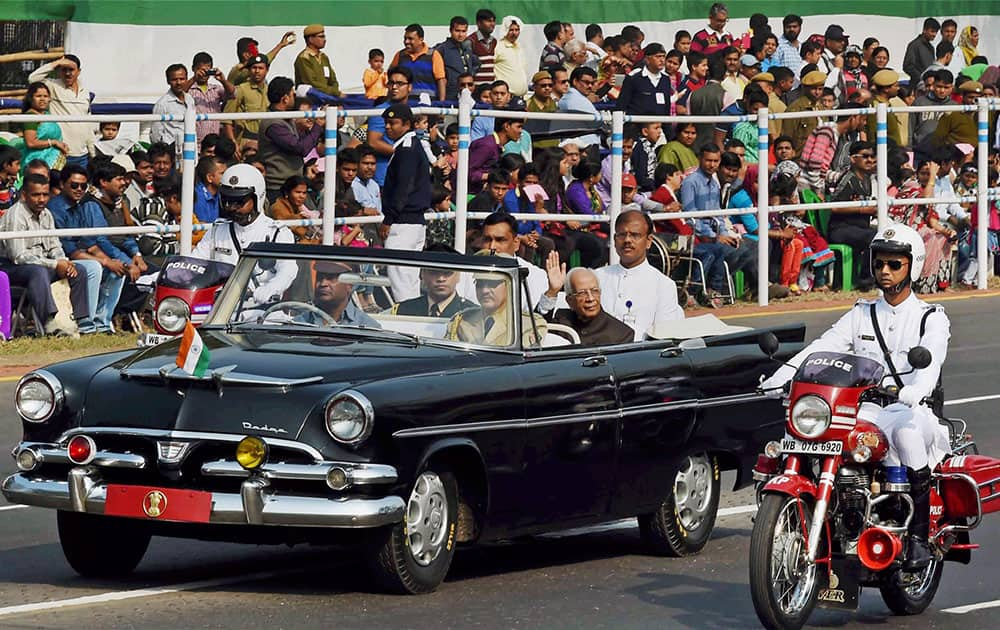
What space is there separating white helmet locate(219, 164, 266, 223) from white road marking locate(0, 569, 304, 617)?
4829mm

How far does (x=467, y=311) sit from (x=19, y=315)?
27.0 ft

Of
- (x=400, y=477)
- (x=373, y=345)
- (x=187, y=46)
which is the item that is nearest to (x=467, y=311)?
(x=373, y=345)

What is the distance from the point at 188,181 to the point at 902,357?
9971 millimetres

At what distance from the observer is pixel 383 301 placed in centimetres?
1023

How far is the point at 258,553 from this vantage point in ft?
34.8

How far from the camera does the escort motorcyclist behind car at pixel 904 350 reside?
8.75 m

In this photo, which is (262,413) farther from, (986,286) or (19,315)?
(986,286)

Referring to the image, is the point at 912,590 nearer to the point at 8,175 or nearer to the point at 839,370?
the point at 839,370

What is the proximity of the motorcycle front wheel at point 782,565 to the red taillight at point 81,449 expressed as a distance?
9.23ft

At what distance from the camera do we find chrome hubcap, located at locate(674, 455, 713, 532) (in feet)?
35.4

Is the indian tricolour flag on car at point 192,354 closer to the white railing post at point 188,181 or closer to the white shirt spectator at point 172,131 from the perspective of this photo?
the white railing post at point 188,181

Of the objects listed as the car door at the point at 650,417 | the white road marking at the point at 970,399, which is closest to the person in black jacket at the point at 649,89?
the white road marking at the point at 970,399

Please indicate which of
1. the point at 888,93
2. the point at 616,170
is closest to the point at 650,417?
the point at 616,170

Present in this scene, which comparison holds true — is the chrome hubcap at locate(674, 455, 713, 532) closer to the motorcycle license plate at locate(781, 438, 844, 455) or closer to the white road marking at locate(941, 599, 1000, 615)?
the white road marking at locate(941, 599, 1000, 615)
